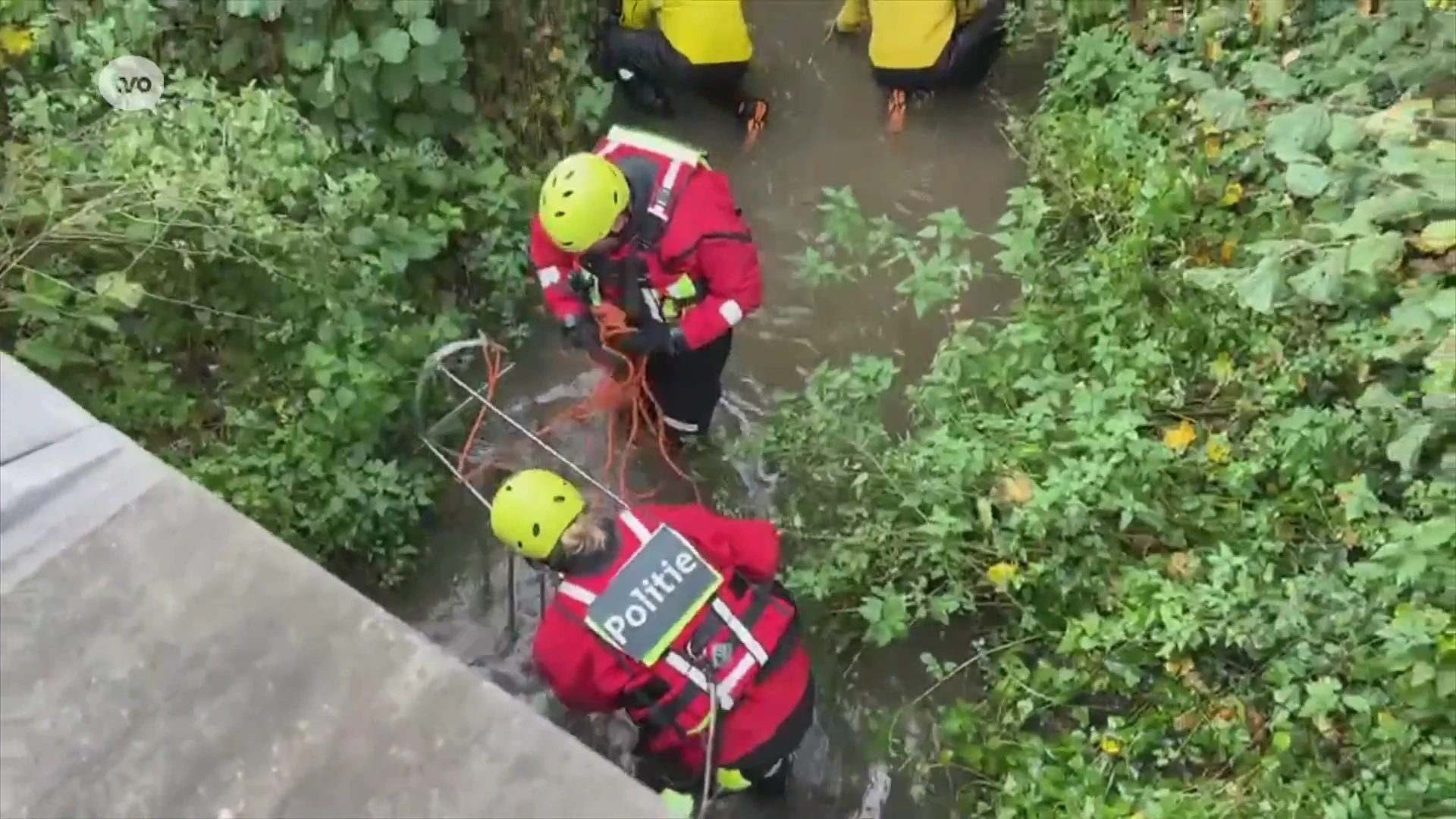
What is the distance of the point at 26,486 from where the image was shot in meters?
1.75

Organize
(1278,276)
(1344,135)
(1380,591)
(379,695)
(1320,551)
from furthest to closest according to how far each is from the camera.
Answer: (1344,135) < (1278,276) < (1320,551) < (1380,591) < (379,695)

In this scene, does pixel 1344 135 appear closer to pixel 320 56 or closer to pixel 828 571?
pixel 828 571

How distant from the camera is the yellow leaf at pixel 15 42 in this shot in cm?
443

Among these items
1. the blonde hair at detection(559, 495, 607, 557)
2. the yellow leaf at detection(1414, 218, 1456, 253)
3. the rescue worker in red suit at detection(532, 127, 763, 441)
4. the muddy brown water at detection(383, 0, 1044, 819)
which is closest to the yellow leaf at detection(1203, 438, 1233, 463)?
the yellow leaf at detection(1414, 218, 1456, 253)

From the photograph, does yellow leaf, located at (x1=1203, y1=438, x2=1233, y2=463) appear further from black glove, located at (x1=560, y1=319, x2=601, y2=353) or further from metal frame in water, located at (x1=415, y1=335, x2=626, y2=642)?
black glove, located at (x1=560, y1=319, x2=601, y2=353)

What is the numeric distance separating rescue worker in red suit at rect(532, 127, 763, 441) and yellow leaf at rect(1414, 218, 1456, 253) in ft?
7.35

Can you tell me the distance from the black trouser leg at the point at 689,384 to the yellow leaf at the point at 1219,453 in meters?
1.78

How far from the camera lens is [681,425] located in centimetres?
495

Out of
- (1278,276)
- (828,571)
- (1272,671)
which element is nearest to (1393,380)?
(1278,276)

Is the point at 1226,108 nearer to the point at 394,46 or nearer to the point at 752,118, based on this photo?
the point at 752,118

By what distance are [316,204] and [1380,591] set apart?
12.4 feet

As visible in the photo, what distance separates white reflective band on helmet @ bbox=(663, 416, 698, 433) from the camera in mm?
4934
